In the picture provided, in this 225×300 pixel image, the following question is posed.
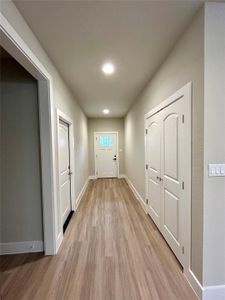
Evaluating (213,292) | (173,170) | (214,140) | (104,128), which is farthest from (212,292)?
(104,128)

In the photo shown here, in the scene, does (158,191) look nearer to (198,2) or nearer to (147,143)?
Answer: (147,143)

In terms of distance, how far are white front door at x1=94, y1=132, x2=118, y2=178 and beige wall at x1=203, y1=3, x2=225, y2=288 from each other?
578 centimetres

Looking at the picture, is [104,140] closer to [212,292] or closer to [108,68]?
[108,68]

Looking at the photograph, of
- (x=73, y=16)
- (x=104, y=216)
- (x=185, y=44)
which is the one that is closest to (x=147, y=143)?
(x=104, y=216)

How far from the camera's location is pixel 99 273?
185cm

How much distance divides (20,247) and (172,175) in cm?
220

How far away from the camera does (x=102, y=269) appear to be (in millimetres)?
1911

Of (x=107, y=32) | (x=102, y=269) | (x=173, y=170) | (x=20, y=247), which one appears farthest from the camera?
(x=20, y=247)

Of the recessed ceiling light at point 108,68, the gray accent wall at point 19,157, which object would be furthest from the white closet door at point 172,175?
the gray accent wall at point 19,157

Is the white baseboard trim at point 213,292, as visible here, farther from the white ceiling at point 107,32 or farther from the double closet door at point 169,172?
the white ceiling at point 107,32

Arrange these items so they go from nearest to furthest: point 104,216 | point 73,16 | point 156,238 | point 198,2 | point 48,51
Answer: point 198,2, point 73,16, point 48,51, point 156,238, point 104,216

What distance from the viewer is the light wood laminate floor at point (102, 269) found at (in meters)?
1.62

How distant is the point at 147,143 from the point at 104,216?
1675mm

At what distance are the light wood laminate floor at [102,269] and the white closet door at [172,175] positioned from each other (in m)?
0.25
